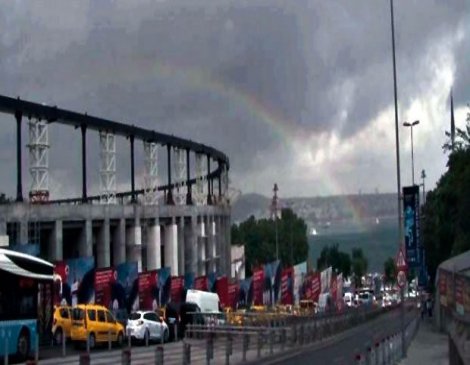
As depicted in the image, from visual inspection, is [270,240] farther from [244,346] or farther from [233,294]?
[244,346]

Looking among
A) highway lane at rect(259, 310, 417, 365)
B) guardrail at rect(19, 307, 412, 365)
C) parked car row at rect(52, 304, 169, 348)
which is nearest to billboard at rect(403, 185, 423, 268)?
highway lane at rect(259, 310, 417, 365)

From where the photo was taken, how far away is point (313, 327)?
55.6 m

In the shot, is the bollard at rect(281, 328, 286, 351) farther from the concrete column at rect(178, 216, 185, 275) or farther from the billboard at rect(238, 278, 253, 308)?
the concrete column at rect(178, 216, 185, 275)

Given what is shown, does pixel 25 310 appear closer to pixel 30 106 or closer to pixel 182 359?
pixel 182 359

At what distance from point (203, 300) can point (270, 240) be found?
12230 centimetres

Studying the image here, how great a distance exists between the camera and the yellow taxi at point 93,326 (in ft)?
137

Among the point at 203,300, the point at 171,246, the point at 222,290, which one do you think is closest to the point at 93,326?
the point at 203,300

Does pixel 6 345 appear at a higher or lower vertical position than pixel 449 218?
lower

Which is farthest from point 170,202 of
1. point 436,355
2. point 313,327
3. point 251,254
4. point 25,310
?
point 251,254

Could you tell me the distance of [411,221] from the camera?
58094 mm

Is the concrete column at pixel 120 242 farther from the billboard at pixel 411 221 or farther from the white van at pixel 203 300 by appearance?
the billboard at pixel 411 221

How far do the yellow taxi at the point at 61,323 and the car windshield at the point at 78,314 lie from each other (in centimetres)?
15

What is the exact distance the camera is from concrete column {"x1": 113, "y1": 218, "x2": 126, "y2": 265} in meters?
68.6

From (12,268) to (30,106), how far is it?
1161 inches
